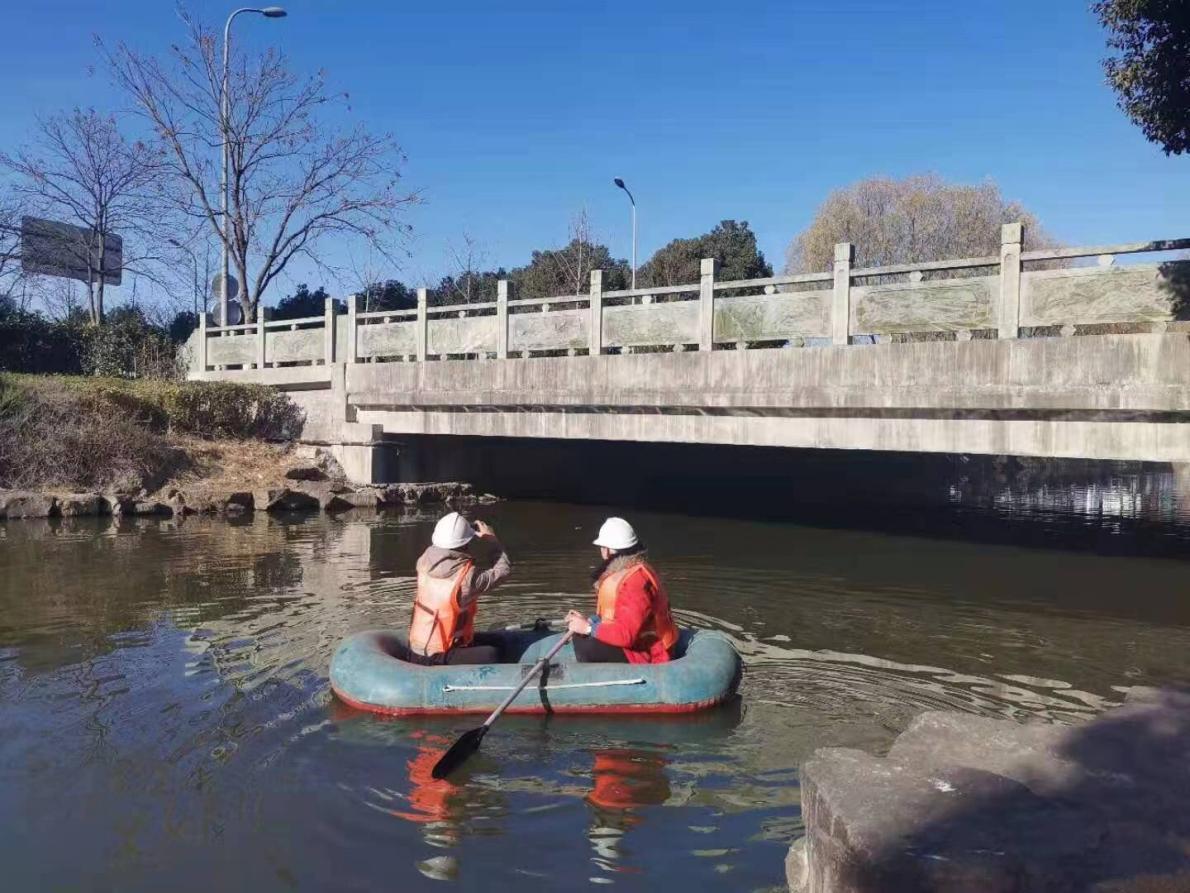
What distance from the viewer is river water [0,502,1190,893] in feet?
17.3

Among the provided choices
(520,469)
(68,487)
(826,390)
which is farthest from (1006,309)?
(68,487)

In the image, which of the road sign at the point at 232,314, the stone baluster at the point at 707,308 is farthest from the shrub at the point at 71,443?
the stone baluster at the point at 707,308

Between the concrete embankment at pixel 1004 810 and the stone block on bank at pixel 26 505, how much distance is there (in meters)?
17.2

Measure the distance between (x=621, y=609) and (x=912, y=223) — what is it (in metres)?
31.8

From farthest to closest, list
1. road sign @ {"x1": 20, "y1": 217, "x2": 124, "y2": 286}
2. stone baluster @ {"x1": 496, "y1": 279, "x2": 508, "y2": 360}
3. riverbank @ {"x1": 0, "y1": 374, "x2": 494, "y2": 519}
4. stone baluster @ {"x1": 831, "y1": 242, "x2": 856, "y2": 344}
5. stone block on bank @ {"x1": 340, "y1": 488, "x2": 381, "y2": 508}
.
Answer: road sign @ {"x1": 20, "y1": 217, "x2": 124, "y2": 286} < stone block on bank @ {"x1": 340, "y1": 488, "x2": 381, "y2": 508} < riverbank @ {"x1": 0, "y1": 374, "x2": 494, "y2": 519} < stone baluster @ {"x1": 496, "y1": 279, "x2": 508, "y2": 360} < stone baluster @ {"x1": 831, "y1": 242, "x2": 856, "y2": 344}

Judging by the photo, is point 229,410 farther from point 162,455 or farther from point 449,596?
point 449,596

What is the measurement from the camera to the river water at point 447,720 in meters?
5.28

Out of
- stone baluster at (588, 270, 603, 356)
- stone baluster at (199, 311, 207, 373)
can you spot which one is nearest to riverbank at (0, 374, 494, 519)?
stone baluster at (199, 311, 207, 373)

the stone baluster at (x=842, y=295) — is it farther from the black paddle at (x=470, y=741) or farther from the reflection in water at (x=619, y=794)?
the reflection in water at (x=619, y=794)

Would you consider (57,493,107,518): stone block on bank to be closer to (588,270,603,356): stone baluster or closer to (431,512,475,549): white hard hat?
(588,270,603,356): stone baluster

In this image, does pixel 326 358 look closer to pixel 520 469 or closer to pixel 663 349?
pixel 520 469

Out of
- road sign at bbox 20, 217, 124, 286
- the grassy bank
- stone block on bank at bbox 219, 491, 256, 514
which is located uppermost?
road sign at bbox 20, 217, 124, 286

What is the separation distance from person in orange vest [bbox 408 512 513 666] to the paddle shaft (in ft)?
1.85

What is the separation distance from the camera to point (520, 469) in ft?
82.4
